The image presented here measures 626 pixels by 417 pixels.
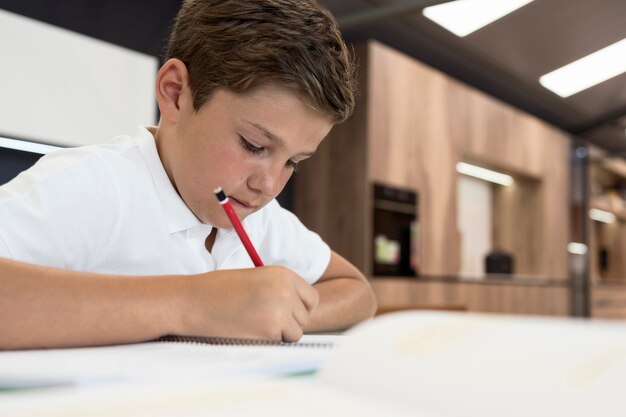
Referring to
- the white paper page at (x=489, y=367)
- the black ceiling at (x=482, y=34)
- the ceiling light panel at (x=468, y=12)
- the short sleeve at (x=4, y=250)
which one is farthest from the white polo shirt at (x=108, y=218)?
the ceiling light panel at (x=468, y=12)

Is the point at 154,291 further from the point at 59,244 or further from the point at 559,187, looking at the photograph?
the point at 559,187

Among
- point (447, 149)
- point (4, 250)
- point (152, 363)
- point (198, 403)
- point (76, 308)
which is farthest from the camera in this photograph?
point (447, 149)

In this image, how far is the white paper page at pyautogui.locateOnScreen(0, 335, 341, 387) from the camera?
14.0 inches

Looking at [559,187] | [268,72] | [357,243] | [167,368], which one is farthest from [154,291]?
[559,187]

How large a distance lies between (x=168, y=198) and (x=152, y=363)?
455 mm

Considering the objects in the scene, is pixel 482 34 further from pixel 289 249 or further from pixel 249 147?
pixel 249 147

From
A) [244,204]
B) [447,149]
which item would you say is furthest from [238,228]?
[447,149]

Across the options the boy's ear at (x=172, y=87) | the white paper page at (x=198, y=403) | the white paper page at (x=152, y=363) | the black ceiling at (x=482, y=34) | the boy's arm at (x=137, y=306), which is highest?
the black ceiling at (x=482, y=34)

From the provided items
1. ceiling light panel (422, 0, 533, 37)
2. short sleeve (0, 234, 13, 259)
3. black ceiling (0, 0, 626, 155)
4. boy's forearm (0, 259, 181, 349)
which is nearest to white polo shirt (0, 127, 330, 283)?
short sleeve (0, 234, 13, 259)

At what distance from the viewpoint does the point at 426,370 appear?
1.01 feet

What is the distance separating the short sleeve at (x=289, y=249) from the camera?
1.05 meters

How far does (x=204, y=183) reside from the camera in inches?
32.2

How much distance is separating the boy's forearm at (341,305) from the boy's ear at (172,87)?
320mm

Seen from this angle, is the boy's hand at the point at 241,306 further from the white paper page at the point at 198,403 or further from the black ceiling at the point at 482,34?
the black ceiling at the point at 482,34
